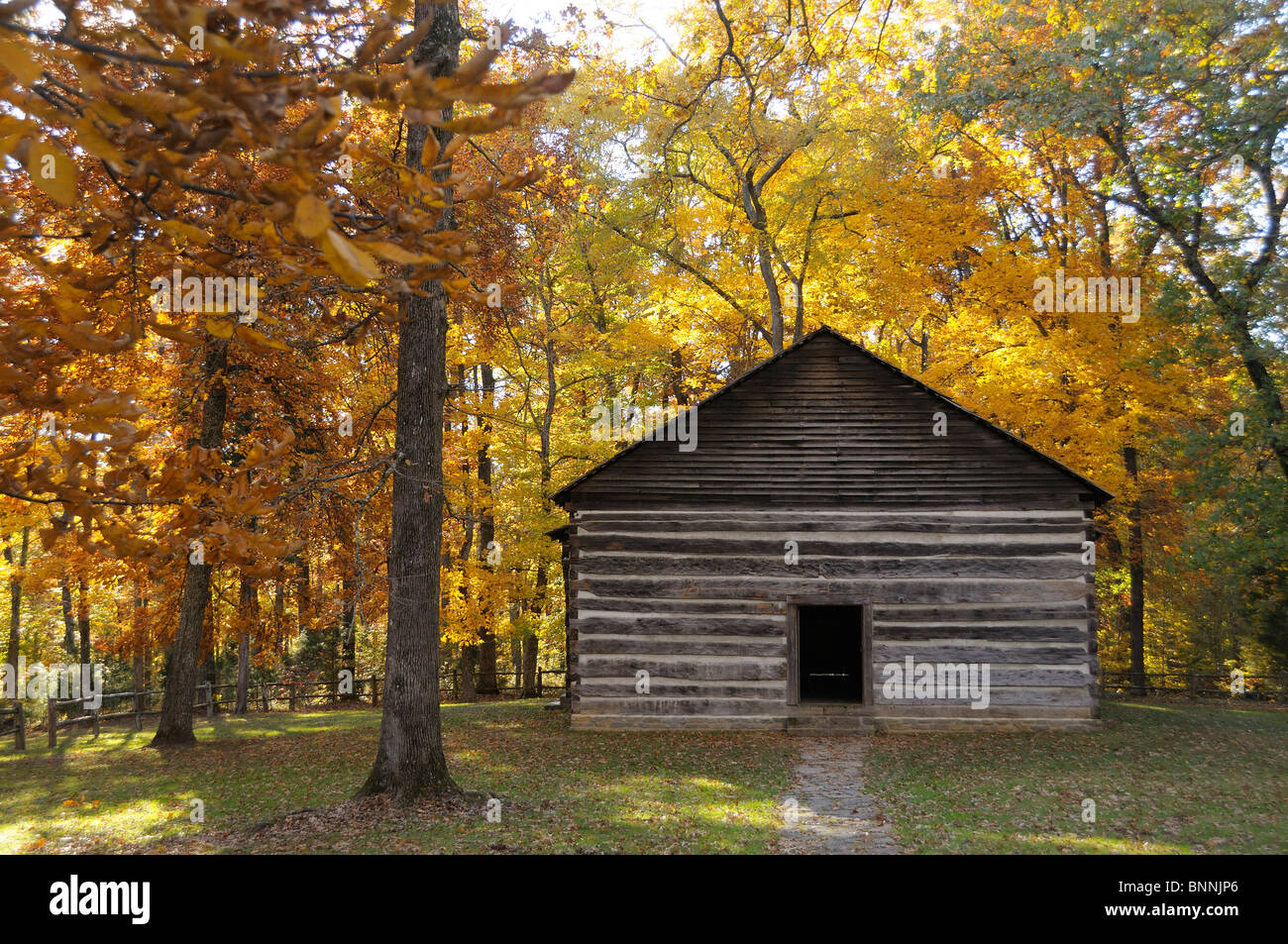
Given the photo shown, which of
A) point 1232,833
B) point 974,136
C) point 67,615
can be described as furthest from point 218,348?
point 67,615

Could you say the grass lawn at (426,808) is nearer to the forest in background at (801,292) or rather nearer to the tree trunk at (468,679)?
the forest in background at (801,292)

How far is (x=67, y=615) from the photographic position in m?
32.1

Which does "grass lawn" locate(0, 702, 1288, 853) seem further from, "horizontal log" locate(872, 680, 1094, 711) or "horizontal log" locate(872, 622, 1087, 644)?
"horizontal log" locate(872, 622, 1087, 644)

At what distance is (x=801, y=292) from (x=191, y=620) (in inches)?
645

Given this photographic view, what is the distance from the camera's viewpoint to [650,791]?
1028 cm

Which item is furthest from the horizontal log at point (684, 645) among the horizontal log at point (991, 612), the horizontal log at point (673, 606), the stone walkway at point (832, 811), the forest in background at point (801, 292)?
the forest in background at point (801, 292)

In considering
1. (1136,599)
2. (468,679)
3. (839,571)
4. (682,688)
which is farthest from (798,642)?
(468,679)

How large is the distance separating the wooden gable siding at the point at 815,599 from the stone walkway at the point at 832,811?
2.12 m

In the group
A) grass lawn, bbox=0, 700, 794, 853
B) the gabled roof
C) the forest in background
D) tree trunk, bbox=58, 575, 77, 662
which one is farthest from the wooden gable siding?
tree trunk, bbox=58, 575, 77, 662

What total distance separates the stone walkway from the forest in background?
5089 millimetres

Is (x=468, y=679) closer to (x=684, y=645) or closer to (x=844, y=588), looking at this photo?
(x=684, y=645)

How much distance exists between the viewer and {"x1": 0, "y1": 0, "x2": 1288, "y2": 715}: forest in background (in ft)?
42.7

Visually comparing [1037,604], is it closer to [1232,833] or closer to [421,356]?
[1232,833]

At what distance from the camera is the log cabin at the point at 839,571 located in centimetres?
1428
